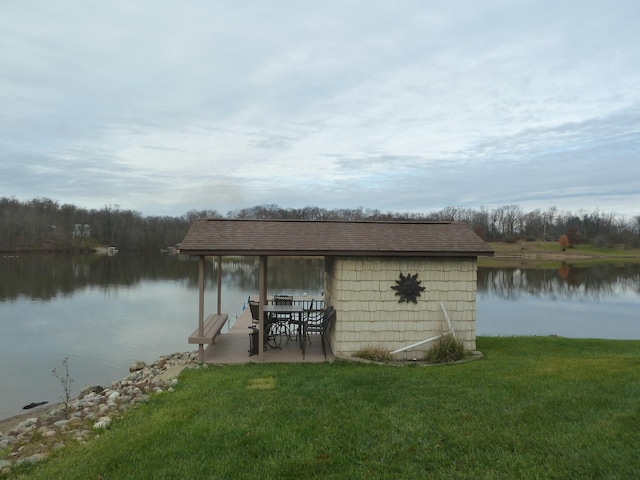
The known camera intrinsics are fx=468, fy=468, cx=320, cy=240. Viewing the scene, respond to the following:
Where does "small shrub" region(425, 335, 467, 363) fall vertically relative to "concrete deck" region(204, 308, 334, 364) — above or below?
above

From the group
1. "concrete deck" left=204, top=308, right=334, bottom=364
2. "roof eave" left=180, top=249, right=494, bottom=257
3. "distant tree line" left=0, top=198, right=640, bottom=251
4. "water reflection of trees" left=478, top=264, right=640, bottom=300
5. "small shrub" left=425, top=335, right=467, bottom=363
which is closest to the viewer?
"roof eave" left=180, top=249, right=494, bottom=257

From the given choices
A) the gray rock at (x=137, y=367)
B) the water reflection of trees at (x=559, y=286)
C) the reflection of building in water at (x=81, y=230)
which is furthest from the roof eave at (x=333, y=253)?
the reflection of building in water at (x=81, y=230)

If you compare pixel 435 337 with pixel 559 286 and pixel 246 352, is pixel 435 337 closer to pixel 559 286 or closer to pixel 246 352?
pixel 246 352

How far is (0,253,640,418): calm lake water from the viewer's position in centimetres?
1153

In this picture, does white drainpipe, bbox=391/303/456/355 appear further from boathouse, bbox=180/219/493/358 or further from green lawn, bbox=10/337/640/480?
green lawn, bbox=10/337/640/480

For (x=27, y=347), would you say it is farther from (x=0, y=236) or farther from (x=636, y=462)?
(x=0, y=236)

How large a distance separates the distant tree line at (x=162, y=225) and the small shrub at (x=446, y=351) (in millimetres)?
54374

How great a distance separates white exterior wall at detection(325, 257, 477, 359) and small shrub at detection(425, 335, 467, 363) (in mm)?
206

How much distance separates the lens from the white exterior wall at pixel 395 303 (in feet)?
27.6

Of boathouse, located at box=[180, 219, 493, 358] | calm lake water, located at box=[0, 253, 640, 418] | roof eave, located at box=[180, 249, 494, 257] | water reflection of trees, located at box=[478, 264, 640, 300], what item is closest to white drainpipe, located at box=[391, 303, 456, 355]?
boathouse, located at box=[180, 219, 493, 358]

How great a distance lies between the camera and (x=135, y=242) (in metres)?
80.9

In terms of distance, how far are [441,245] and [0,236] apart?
→ 73.9 metres

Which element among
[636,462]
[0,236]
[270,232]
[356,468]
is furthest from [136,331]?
[0,236]

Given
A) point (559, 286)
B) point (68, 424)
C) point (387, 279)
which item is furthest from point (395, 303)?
point (559, 286)
